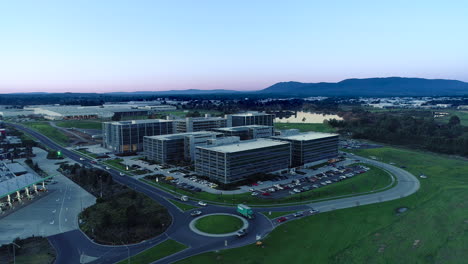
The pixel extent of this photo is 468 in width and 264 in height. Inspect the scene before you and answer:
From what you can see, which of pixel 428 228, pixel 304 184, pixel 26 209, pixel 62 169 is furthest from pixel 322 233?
pixel 62 169

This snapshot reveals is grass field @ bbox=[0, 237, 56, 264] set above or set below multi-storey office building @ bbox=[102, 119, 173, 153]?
below

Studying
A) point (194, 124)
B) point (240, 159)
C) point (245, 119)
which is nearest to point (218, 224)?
point (240, 159)

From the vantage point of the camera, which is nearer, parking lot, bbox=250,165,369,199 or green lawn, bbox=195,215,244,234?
green lawn, bbox=195,215,244,234

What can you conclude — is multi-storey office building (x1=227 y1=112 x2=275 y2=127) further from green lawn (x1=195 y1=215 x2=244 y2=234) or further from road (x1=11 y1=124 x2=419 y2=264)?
green lawn (x1=195 y1=215 x2=244 y2=234)

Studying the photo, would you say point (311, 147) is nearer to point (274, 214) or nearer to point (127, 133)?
point (274, 214)

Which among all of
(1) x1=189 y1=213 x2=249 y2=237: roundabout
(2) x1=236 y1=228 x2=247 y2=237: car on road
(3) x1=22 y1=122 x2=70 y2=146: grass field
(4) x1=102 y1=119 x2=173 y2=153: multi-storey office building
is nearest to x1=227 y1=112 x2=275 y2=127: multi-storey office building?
(4) x1=102 y1=119 x2=173 y2=153: multi-storey office building

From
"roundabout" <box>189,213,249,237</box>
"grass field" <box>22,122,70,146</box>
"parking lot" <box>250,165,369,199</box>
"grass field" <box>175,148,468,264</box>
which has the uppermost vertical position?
"grass field" <box>22,122,70,146</box>
